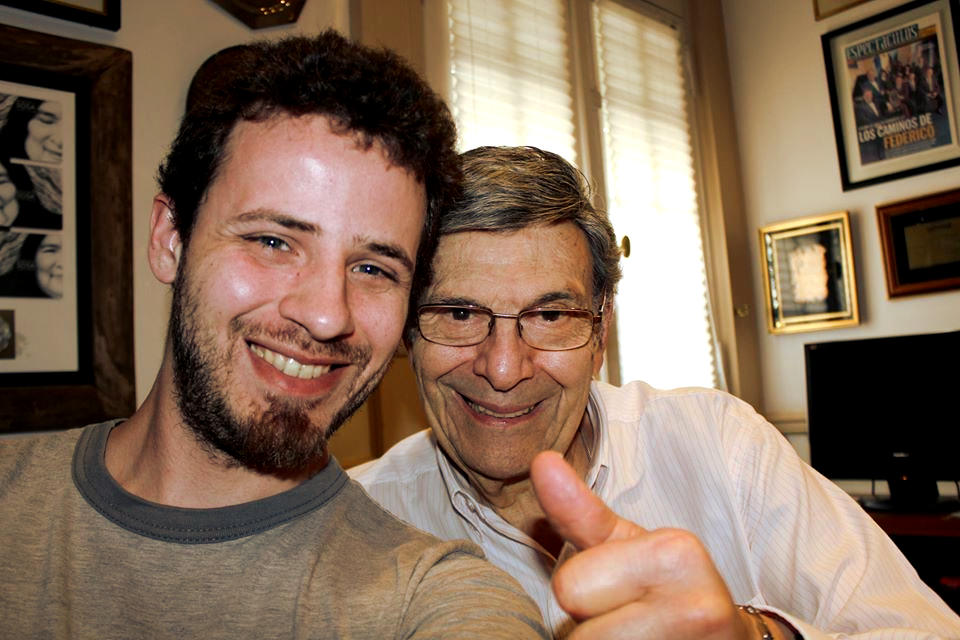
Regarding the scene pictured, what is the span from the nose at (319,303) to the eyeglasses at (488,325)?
0.47 meters

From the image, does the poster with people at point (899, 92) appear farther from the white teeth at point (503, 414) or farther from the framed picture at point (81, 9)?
the framed picture at point (81, 9)

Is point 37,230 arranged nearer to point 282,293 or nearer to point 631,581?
point 282,293

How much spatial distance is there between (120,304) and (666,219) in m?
2.91

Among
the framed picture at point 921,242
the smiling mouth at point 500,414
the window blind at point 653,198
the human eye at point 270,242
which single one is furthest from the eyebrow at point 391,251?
the framed picture at point 921,242

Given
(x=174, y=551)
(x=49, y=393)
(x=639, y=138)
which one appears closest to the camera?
(x=174, y=551)

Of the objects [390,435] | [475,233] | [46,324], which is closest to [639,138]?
[390,435]

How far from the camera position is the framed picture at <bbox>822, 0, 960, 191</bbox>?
357 centimetres

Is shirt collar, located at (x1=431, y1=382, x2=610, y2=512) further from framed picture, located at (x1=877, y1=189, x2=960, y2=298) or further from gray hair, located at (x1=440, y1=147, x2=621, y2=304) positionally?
framed picture, located at (x1=877, y1=189, x2=960, y2=298)

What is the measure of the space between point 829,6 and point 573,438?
11.4 feet

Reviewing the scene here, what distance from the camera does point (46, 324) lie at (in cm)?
168

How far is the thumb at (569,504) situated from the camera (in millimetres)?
637

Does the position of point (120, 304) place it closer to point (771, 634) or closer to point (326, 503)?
point (326, 503)

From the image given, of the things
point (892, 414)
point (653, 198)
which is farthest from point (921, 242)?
point (653, 198)

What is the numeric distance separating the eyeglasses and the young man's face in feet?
1.29
